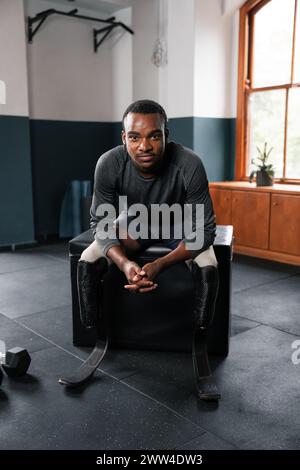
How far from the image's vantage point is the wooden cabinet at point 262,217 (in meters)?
4.09

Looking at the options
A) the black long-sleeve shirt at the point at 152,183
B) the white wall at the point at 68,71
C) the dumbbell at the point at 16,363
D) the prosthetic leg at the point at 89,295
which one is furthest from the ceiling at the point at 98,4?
the dumbbell at the point at 16,363

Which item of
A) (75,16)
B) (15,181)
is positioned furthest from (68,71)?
(15,181)

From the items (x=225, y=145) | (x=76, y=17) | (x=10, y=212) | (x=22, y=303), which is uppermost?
(x=76, y=17)

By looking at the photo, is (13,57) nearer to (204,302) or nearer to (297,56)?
(297,56)

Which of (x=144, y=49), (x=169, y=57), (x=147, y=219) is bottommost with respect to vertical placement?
(x=147, y=219)

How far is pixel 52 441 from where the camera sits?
160 centimetres

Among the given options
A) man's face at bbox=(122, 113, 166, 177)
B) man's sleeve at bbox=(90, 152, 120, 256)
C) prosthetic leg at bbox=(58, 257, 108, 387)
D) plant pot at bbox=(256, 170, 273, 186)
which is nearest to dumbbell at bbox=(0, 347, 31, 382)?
prosthetic leg at bbox=(58, 257, 108, 387)

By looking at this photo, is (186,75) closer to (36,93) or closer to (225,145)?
(225,145)

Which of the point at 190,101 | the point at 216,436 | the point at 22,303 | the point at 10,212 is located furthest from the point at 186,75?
the point at 216,436

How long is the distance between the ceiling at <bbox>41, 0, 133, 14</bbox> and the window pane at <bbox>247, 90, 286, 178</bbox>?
1739mm

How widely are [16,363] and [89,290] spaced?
1.49ft

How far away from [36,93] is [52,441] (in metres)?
4.19

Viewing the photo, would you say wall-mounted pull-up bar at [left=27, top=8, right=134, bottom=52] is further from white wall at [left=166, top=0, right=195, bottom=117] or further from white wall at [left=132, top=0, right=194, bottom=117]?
white wall at [left=166, top=0, right=195, bottom=117]

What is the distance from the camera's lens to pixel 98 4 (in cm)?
509
